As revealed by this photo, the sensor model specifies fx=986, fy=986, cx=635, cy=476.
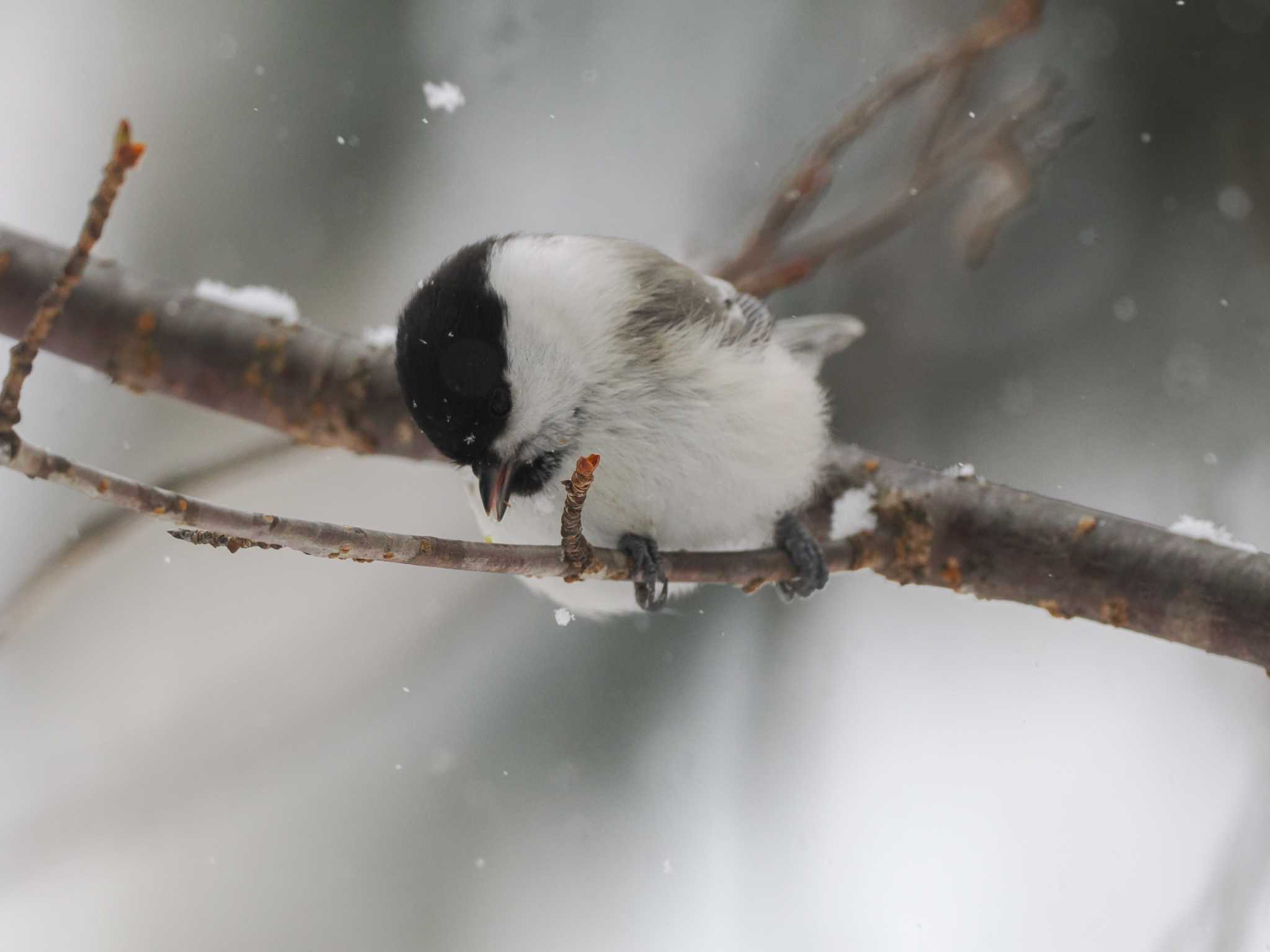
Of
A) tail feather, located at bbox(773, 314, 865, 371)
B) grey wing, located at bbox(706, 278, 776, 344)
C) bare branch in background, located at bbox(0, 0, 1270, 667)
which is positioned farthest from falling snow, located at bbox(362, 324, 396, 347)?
tail feather, located at bbox(773, 314, 865, 371)

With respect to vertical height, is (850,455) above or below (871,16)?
below

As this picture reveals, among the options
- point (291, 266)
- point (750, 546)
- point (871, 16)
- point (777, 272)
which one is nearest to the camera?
point (750, 546)

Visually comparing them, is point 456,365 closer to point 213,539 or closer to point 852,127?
point 213,539

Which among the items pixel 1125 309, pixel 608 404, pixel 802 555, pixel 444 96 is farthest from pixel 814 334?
pixel 444 96

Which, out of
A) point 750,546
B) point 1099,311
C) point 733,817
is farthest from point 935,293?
point 733,817

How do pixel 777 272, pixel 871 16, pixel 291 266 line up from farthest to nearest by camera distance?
pixel 291 266 < pixel 871 16 < pixel 777 272

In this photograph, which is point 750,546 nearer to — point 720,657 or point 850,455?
point 850,455

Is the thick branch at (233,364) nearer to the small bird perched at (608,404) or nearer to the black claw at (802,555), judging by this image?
the small bird perched at (608,404)
